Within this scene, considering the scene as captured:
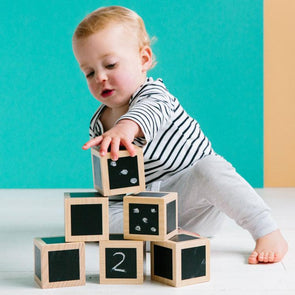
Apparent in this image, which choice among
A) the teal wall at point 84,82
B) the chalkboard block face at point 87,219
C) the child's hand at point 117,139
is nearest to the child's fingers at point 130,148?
the child's hand at point 117,139

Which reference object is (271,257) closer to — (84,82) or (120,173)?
(120,173)

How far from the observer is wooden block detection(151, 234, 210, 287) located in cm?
102

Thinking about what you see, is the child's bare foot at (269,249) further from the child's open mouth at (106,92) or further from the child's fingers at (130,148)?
the child's open mouth at (106,92)

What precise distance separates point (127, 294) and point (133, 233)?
115mm

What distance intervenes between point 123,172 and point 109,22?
0.44 metres

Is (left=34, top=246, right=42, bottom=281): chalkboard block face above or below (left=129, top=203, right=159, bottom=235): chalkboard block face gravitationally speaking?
below

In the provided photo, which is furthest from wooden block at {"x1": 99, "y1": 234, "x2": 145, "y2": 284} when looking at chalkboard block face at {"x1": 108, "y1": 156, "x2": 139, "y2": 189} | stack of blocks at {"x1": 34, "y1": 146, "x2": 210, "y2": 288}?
chalkboard block face at {"x1": 108, "y1": 156, "x2": 139, "y2": 189}

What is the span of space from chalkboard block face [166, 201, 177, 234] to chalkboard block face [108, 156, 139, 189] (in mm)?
85

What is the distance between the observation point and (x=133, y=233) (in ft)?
3.49

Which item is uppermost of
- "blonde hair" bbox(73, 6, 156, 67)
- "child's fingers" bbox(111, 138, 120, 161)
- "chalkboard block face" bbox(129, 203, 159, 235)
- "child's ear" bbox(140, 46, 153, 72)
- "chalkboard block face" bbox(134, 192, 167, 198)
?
"blonde hair" bbox(73, 6, 156, 67)

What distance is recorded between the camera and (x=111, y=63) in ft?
4.32

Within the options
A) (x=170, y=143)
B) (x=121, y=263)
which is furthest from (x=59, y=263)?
(x=170, y=143)

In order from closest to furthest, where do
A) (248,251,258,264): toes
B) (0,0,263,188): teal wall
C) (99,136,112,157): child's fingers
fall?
(99,136,112,157): child's fingers → (248,251,258,264): toes → (0,0,263,188): teal wall

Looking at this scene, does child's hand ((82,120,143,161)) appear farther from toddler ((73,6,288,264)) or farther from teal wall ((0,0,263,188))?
teal wall ((0,0,263,188))
